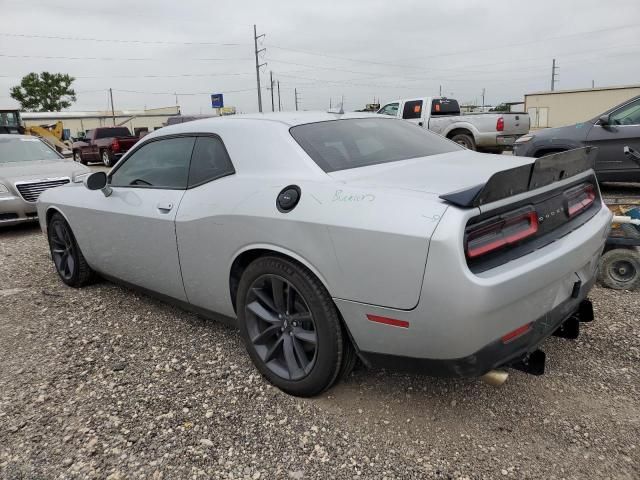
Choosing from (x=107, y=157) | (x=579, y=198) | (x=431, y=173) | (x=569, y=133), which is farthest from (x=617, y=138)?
(x=107, y=157)

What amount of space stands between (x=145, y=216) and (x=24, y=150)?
6.83 metres

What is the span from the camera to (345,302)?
7.25 feet

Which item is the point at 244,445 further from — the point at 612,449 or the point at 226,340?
the point at 612,449

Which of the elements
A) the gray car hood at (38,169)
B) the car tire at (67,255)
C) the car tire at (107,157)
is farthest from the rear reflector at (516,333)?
the car tire at (107,157)

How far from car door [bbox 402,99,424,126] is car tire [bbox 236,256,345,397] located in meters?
13.7

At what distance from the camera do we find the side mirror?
372 centimetres

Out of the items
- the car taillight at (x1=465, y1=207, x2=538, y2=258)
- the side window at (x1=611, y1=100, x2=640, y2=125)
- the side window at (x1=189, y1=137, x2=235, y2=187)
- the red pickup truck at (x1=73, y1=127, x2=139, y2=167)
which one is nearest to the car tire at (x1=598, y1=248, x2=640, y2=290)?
the car taillight at (x1=465, y1=207, x2=538, y2=258)

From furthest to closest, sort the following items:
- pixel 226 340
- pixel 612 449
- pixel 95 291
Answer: pixel 95 291, pixel 226 340, pixel 612 449

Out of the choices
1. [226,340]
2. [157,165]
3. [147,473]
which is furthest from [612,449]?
[157,165]

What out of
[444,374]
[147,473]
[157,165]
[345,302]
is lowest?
[147,473]

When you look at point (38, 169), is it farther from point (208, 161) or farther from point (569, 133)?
point (569, 133)

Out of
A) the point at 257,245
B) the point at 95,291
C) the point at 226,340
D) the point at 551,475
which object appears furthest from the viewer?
the point at 95,291

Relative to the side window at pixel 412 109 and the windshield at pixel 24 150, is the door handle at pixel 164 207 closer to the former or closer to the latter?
the windshield at pixel 24 150

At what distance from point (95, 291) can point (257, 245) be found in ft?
8.51
